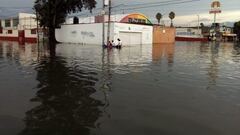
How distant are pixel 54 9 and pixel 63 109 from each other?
184 feet

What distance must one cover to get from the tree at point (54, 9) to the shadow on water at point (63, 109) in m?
49.9

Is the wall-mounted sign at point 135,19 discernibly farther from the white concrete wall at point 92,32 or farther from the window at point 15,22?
the window at point 15,22

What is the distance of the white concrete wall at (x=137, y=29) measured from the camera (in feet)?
175

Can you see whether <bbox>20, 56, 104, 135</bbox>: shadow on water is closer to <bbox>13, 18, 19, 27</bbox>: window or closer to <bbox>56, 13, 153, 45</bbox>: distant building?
<bbox>56, 13, 153, 45</bbox>: distant building

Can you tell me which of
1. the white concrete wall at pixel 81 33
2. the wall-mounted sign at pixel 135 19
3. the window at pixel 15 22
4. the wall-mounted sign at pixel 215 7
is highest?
the wall-mounted sign at pixel 215 7

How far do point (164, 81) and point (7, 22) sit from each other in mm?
96149

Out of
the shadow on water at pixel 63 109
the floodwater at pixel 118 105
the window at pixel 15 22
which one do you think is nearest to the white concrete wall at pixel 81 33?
the window at pixel 15 22

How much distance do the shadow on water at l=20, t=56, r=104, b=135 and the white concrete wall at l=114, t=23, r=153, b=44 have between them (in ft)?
129

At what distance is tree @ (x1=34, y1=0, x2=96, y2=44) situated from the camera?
6238cm

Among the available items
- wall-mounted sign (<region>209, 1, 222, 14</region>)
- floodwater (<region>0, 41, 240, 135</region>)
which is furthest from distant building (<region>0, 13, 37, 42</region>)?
floodwater (<region>0, 41, 240, 135</region>)

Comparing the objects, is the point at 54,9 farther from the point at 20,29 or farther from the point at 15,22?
the point at 15,22

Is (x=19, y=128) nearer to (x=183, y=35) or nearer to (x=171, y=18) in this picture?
(x=183, y=35)

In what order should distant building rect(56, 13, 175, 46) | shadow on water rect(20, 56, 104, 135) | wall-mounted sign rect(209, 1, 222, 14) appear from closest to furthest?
shadow on water rect(20, 56, 104, 135), distant building rect(56, 13, 175, 46), wall-mounted sign rect(209, 1, 222, 14)

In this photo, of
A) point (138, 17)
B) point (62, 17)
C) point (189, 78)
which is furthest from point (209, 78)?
point (62, 17)
